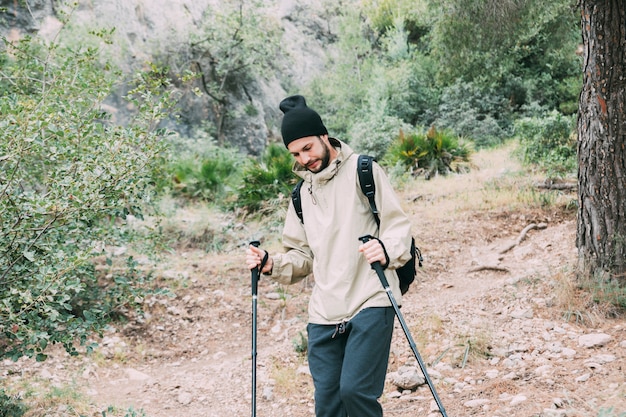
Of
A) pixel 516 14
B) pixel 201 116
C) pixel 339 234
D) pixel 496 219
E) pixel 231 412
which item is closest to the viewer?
pixel 339 234

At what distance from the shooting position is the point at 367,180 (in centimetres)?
270

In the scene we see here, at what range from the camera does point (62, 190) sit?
339 centimetres

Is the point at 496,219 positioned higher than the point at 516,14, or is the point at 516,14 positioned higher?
the point at 516,14

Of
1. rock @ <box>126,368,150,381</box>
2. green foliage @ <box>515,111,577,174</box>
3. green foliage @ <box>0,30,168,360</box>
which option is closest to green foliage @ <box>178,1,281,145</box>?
green foliage @ <box>515,111,577,174</box>

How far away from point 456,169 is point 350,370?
34.8 ft

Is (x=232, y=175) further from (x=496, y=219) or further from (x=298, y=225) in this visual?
(x=298, y=225)

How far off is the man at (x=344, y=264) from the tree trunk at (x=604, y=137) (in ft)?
9.71

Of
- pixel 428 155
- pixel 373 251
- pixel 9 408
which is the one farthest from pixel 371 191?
pixel 428 155

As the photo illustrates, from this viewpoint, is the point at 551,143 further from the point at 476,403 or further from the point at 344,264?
the point at 344,264

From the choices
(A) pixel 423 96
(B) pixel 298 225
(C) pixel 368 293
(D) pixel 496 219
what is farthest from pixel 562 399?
(A) pixel 423 96

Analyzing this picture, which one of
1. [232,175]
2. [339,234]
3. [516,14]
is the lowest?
[232,175]

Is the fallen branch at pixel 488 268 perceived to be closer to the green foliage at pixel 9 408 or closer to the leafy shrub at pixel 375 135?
the green foliage at pixel 9 408

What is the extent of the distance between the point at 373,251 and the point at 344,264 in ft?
0.84

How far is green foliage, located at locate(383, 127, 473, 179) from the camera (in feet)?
40.4
